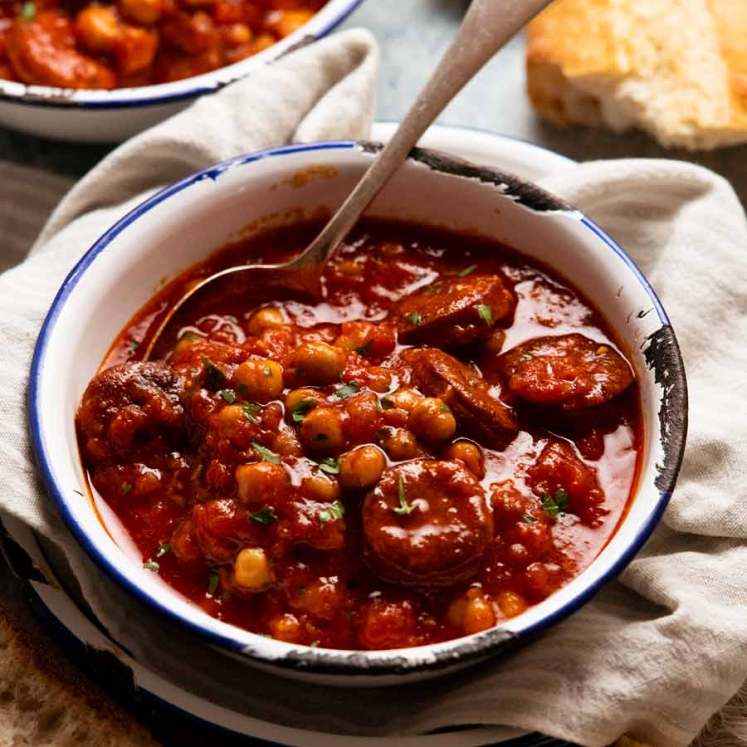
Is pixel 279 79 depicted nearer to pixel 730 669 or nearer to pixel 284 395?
pixel 284 395

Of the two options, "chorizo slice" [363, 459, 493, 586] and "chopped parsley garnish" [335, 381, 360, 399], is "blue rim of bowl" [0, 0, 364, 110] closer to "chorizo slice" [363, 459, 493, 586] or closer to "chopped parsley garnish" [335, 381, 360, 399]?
"chopped parsley garnish" [335, 381, 360, 399]

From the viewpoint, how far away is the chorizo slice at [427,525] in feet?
10.5

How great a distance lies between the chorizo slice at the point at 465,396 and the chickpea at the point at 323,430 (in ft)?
1.05

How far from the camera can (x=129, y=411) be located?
11.4 ft

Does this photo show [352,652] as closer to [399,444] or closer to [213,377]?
[399,444]

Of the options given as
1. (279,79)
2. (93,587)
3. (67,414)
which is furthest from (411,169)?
(93,587)

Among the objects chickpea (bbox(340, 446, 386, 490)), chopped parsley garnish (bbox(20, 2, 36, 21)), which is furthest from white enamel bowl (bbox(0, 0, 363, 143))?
chickpea (bbox(340, 446, 386, 490))

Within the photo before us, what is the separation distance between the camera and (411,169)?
4.02 metres

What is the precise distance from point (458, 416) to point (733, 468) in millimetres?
949

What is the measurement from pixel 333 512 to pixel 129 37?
2930mm

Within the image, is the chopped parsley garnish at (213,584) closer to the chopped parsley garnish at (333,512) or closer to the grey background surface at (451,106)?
the chopped parsley garnish at (333,512)

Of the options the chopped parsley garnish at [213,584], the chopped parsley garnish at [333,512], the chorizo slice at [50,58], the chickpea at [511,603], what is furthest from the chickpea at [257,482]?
the chorizo slice at [50,58]

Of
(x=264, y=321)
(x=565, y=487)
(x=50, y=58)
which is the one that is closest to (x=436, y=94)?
(x=264, y=321)

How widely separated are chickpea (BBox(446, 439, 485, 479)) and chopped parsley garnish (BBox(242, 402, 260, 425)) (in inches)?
22.0
